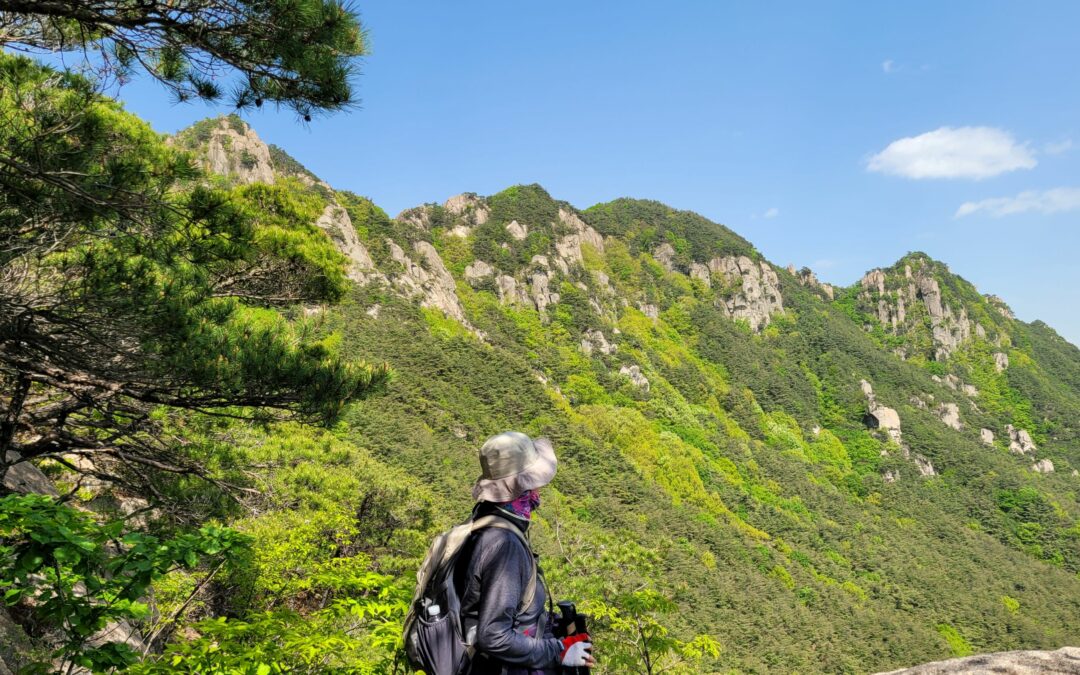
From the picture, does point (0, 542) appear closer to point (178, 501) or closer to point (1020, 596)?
point (178, 501)

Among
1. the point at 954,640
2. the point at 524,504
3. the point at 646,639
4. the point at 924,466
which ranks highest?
the point at 524,504

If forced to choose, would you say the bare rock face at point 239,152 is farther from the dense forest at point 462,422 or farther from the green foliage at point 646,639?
the green foliage at point 646,639

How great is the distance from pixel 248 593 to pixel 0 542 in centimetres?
759

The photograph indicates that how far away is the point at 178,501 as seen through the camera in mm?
6535

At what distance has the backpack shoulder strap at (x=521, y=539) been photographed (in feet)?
5.33

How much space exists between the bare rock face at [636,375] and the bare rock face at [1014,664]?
243 ft

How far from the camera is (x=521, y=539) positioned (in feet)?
5.36

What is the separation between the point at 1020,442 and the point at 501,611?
407 ft

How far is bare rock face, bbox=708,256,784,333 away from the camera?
111 metres

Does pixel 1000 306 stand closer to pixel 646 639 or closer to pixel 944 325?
pixel 944 325

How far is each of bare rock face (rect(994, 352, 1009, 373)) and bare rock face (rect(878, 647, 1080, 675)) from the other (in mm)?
133195

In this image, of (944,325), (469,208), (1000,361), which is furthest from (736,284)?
(469,208)

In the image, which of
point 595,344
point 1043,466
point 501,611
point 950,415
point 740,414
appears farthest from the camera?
point 950,415

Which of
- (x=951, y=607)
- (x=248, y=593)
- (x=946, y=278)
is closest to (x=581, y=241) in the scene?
(x=951, y=607)
